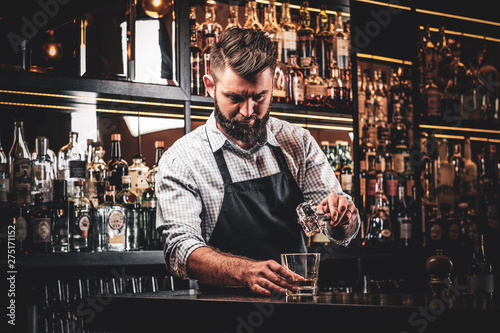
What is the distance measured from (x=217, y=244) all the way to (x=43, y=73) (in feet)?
3.26

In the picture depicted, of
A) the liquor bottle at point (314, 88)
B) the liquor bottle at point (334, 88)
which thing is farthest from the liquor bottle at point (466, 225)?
the liquor bottle at point (314, 88)

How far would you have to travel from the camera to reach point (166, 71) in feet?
9.04

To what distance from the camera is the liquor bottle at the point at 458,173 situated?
3.88 metres

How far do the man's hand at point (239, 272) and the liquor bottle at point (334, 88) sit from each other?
1.76 metres

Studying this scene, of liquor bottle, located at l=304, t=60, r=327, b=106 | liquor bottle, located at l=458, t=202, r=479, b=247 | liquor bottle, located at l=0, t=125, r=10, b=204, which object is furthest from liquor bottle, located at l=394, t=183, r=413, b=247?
liquor bottle, located at l=0, t=125, r=10, b=204

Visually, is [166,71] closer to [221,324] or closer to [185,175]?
[185,175]

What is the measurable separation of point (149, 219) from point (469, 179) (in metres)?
2.21

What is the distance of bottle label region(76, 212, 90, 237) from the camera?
2555 millimetres

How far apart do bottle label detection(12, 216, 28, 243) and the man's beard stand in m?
0.90

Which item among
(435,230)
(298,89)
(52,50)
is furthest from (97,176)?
(435,230)

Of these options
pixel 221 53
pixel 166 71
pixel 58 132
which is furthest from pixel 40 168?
pixel 221 53

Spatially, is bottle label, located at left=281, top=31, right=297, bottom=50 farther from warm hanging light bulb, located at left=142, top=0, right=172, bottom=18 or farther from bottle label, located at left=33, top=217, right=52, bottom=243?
bottle label, located at left=33, top=217, right=52, bottom=243

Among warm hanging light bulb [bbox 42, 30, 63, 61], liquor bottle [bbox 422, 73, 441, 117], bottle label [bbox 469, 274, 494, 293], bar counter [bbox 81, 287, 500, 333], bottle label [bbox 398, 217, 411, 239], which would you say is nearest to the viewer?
bar counter [bbox 81, 287, 500, 333]

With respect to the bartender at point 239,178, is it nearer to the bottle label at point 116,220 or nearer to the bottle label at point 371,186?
the bottle label at point 116,220
